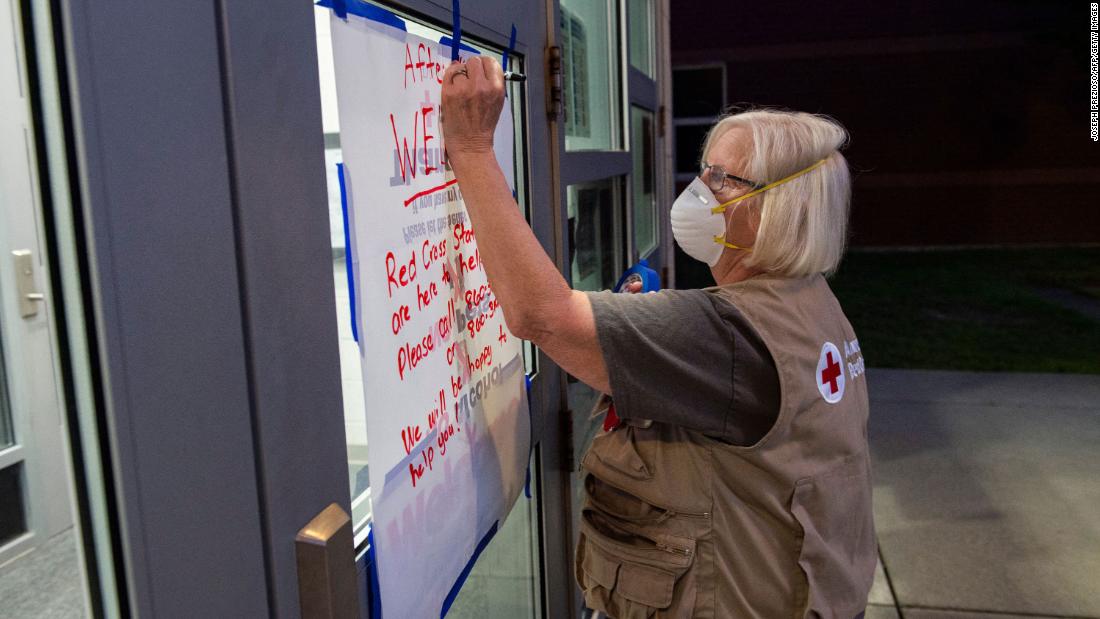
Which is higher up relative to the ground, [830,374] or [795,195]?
[795,195]

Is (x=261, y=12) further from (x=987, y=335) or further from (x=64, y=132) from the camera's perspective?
(x=987, y=335)

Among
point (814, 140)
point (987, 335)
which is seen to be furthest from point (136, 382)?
point (987, 335)

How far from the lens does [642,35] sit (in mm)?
3982

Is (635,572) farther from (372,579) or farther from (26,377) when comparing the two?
(26,377)

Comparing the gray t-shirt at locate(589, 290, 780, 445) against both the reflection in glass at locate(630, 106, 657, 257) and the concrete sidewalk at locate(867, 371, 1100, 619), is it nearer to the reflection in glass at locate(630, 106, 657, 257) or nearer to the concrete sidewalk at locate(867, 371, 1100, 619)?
the concrete sidewalk at locate(867, 371, 1100, 619)

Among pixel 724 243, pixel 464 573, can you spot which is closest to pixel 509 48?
pixel 724 243

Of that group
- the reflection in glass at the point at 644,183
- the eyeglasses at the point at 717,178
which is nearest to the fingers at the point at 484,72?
the eyeglasses at the point at 717,178

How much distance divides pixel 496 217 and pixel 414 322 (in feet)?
0.59

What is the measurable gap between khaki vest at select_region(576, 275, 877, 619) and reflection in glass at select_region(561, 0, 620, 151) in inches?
44.7

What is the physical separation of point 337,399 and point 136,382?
0.29 m

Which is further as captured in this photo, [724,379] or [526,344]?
[526,344]

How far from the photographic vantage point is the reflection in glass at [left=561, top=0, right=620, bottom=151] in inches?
93.7

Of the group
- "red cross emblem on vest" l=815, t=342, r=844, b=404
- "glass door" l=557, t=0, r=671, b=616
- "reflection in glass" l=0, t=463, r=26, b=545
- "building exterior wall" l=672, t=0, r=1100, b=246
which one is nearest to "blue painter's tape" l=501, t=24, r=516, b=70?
"glass door" l=557, t=0, r=671, b=616

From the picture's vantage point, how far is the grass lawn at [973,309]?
687 cm
